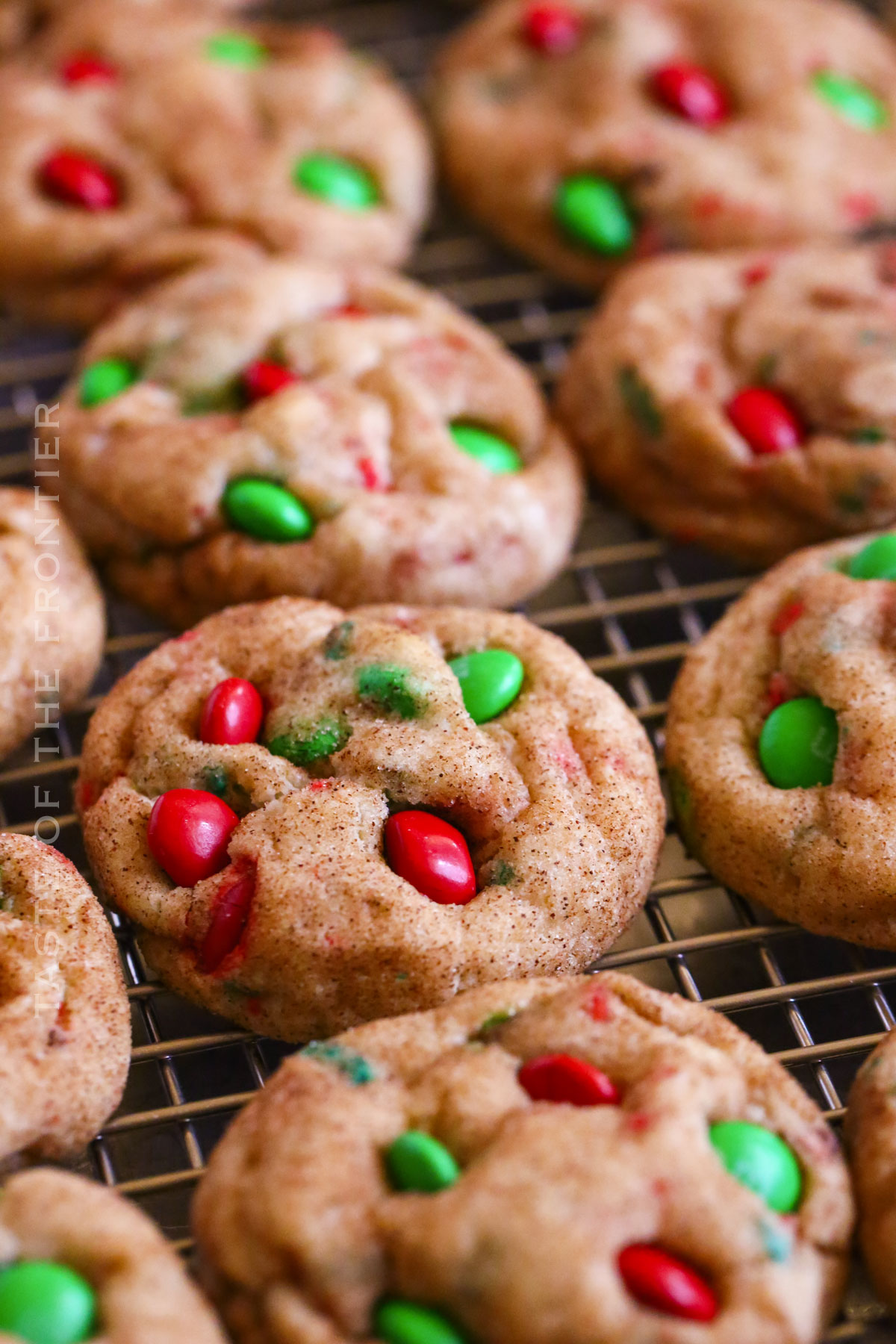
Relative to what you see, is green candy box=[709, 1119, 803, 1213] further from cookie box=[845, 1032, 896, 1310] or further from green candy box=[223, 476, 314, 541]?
green candy box=[223, 476, 314, 541]

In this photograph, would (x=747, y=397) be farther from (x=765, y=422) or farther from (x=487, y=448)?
(x=487, y=448)

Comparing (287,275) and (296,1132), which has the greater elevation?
(287,275)

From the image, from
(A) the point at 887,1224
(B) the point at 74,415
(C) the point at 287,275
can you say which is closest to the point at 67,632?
(B) the point at 74,415

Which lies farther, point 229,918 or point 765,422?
point 765,422

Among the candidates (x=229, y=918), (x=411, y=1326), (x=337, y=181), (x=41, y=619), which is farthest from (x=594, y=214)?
(x=411, y=1326)

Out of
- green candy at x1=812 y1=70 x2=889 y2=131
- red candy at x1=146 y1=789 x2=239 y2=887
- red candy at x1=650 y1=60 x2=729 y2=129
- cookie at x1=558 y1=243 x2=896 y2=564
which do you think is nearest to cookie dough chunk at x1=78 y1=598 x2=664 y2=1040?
red candy at x1=146 y1=789 x2=239 y2=887

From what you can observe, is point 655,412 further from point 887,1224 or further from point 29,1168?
point 29,1168

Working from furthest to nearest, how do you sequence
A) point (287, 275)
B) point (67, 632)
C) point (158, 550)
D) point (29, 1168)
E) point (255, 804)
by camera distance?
point (287, 275) < point (158, 550) < point (67, 632) < point (255, 804) < point (29, 1168)
